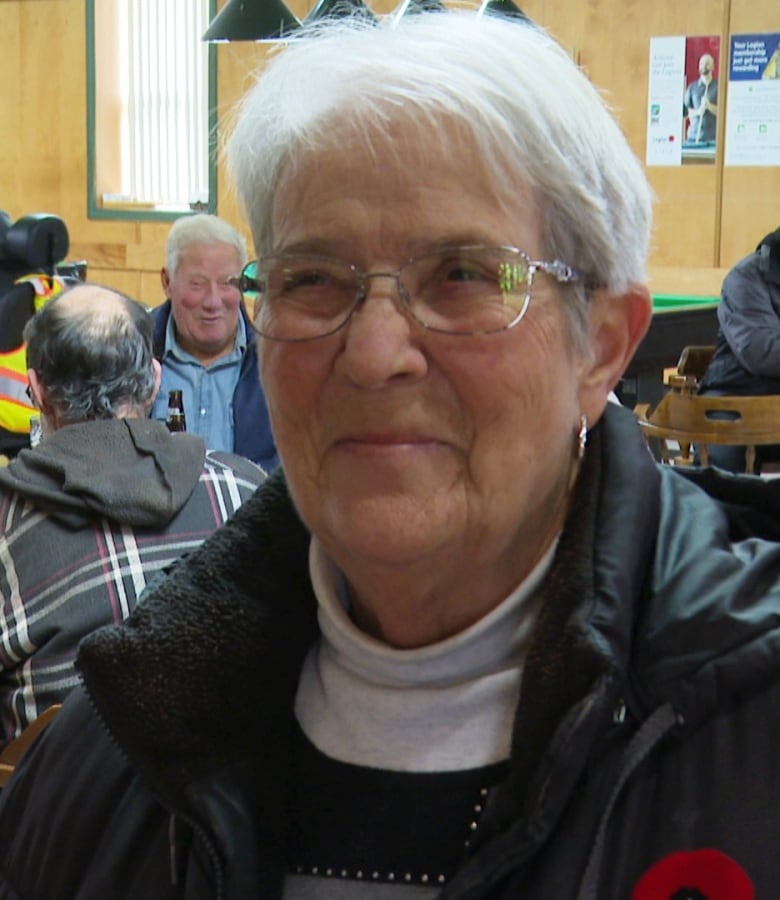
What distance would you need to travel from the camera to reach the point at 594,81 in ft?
27.8

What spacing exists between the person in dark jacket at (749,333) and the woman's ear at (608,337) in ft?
15.3

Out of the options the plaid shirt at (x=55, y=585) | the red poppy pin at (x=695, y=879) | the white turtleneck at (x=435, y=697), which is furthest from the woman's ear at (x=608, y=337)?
the plaid shirt at (x=55, y=585)

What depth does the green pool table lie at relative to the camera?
661 centimetres

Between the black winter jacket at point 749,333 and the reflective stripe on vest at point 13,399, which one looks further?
the black winter jacket at point 749,333

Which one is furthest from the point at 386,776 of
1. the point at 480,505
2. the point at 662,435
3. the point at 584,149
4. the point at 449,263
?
the point at 662,435

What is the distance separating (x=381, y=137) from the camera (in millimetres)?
1100

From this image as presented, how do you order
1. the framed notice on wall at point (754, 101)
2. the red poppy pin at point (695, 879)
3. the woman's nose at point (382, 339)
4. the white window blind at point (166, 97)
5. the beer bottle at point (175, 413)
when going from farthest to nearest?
1. the white window blind at point (166, 97)
2. the framed notice on wall at point (754, 101)
3. the beer bottle at point (175, 413)
4. the woman's nose at point (382, 339)
5. the red poppy pin at point (695, 879)

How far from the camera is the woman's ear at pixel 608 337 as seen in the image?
1.17 m

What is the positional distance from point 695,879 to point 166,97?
10.1 meters

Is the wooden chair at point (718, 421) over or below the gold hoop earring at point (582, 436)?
below

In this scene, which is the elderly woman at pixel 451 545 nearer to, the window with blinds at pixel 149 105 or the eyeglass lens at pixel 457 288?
the eyeglass lens at pixel 457 288

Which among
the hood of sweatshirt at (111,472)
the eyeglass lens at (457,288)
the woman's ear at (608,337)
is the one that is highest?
the eyeglass lens at (457,288)

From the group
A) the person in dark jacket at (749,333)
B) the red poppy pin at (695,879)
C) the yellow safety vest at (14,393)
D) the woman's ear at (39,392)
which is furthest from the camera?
the person in dark jacket at (749,333)

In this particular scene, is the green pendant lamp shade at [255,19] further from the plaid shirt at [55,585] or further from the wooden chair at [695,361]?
the plaid shirt at [55,585]
